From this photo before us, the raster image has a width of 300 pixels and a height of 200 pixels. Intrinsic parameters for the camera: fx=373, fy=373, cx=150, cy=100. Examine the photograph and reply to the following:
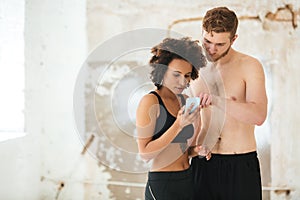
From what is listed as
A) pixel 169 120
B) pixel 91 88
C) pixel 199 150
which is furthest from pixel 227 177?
pixel 91 88

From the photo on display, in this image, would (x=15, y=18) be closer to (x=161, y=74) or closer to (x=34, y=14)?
(x=34, y=14)

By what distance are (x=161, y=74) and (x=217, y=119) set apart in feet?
1.58

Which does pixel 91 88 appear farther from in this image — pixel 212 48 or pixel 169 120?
pixel 169 120

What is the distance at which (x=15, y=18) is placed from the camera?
2.85 metres

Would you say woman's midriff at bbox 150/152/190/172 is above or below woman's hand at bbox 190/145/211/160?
below

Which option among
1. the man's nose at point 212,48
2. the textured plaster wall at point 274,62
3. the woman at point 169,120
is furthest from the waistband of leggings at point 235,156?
the textured plaster wall at point 274,62

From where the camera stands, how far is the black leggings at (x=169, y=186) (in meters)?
1.46

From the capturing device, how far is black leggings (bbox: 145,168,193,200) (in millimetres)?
1461

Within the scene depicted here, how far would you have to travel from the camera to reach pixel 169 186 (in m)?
1.46

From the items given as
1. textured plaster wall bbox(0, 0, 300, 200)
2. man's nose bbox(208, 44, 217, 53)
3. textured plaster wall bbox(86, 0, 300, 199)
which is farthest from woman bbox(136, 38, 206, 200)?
textured plaster wall bbox(86, 0, 300, 199)

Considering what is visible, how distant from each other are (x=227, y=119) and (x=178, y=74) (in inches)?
19.8

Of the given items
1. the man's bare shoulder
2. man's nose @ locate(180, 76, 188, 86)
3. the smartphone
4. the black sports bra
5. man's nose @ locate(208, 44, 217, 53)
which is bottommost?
the black sports bra

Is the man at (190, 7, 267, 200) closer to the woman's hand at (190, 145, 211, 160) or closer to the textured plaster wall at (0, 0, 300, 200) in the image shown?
the woman's hand at (190, 145, 211, 160)

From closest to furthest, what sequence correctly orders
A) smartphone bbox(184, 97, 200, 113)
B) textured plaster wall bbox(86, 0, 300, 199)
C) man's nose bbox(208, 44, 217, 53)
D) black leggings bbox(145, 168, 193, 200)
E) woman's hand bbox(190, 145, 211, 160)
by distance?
smartphone bbox(184, 97, 200, 113) < black leggings bbox(145, 168, 193, 200) < woman's hand bbox(190, 145, 211, 160) < man's nose bbox(208, 44, 217, 53) < textured plaster wall bbox(86, 0, 300, 199)
